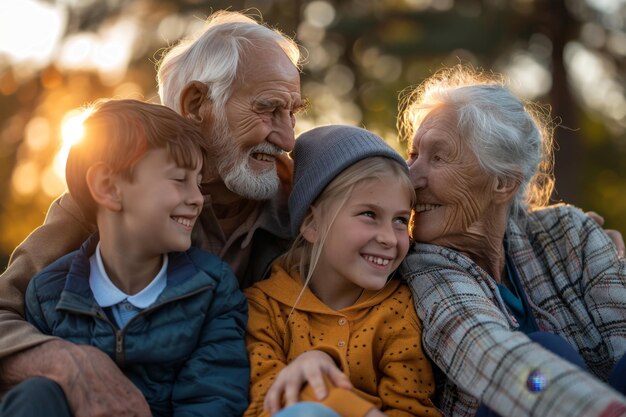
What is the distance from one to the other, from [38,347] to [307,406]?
106 cm

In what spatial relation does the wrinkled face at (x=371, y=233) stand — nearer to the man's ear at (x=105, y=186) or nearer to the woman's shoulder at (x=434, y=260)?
the woman's shoulder at (x=434, y=260)

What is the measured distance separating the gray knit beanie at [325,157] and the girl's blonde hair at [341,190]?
0.02m

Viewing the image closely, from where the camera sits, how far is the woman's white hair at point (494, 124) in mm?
3646

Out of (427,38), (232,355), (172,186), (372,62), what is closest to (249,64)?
(172,186)

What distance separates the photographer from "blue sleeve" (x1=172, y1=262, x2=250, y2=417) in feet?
10.2

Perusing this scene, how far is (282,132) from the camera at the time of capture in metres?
3.82

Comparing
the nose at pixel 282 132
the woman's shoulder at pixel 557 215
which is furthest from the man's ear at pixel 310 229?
the woman's shoulder at pixel 557 215

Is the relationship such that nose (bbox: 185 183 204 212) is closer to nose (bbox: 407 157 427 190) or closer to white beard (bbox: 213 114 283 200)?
white beard (bbox: 213 114 283 200)

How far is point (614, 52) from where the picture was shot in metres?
15.7

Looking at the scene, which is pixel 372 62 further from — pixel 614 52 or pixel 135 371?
pixel 135 371

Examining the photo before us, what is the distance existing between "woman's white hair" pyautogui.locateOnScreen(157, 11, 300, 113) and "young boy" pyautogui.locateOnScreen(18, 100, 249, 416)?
53 centimetres

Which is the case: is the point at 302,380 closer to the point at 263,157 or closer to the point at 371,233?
the point at 371,233

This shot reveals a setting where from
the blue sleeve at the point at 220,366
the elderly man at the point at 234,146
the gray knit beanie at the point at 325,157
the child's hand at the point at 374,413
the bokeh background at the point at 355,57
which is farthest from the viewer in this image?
the bokeh background at the point at 355,57

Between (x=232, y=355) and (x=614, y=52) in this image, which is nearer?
(x=232, y=355)
